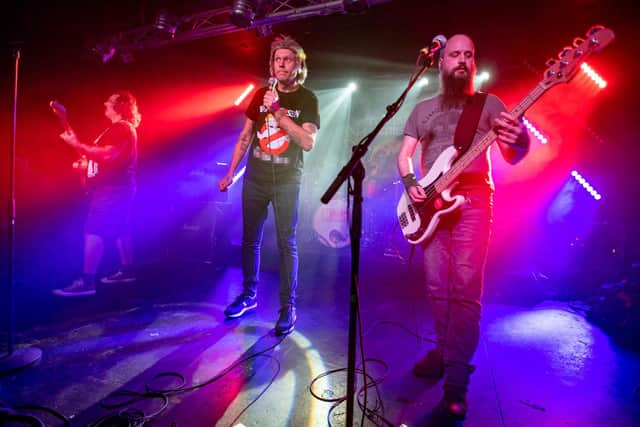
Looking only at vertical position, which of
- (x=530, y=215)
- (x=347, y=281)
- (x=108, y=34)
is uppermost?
(x=108, y=34)

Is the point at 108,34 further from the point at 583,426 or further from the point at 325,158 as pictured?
the point at 583,426

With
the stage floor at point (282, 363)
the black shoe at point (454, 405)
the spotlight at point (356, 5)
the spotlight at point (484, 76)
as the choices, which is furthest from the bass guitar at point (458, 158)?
the spotlight at point (484, 76)

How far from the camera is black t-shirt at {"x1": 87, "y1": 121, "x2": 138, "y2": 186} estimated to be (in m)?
4.16

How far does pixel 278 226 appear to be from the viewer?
118 inches

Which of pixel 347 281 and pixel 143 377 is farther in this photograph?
pixel 347 281

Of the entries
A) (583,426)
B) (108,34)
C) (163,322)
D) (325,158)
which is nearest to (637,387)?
(583,426)

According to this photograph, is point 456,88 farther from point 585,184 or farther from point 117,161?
point 585,184

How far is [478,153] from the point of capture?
1964 millimetres

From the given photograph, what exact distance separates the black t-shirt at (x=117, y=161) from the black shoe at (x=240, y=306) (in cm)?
249

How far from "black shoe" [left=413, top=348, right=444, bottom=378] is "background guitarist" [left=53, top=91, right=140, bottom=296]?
12.2 feet

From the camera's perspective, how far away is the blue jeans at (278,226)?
9.56ft

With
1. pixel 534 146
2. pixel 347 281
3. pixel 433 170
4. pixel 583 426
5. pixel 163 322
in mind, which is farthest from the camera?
pixel 534 146

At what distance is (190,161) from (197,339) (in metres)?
5.90

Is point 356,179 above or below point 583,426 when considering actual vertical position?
above
